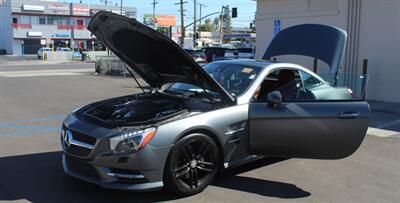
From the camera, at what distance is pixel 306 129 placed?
16.9ft

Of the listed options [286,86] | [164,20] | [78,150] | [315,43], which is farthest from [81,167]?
[164,20]

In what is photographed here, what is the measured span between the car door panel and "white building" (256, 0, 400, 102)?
9232 mm

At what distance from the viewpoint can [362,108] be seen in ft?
17.2

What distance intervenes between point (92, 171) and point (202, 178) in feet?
4.02

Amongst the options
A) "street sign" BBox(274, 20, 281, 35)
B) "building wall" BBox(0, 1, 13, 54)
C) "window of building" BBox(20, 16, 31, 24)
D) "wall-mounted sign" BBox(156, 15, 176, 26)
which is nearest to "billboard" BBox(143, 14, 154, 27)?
"wall-mounted sign" BBox(156, 15, 176, 26)

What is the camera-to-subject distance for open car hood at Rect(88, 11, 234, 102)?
5000 mm

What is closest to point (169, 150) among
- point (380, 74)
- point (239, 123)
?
point (239, 123)

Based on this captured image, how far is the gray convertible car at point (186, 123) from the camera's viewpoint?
448 centimetres

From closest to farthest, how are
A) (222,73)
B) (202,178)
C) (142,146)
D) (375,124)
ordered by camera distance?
1. (142,146)
2. (202,178)
3. (222,73)
4. (375,124)

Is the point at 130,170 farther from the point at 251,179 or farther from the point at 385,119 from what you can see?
the point at 385,119

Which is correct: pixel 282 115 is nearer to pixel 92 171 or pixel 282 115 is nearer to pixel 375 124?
pixel 92 171

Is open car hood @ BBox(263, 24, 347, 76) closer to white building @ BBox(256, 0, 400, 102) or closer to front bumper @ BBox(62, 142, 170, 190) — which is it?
front bumper @ BBox(62, 142, 170, 190)

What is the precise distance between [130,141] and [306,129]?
6.82 ft

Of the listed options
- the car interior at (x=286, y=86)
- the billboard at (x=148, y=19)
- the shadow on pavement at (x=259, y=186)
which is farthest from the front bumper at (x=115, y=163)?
the billboard at (x=148, y=19)
